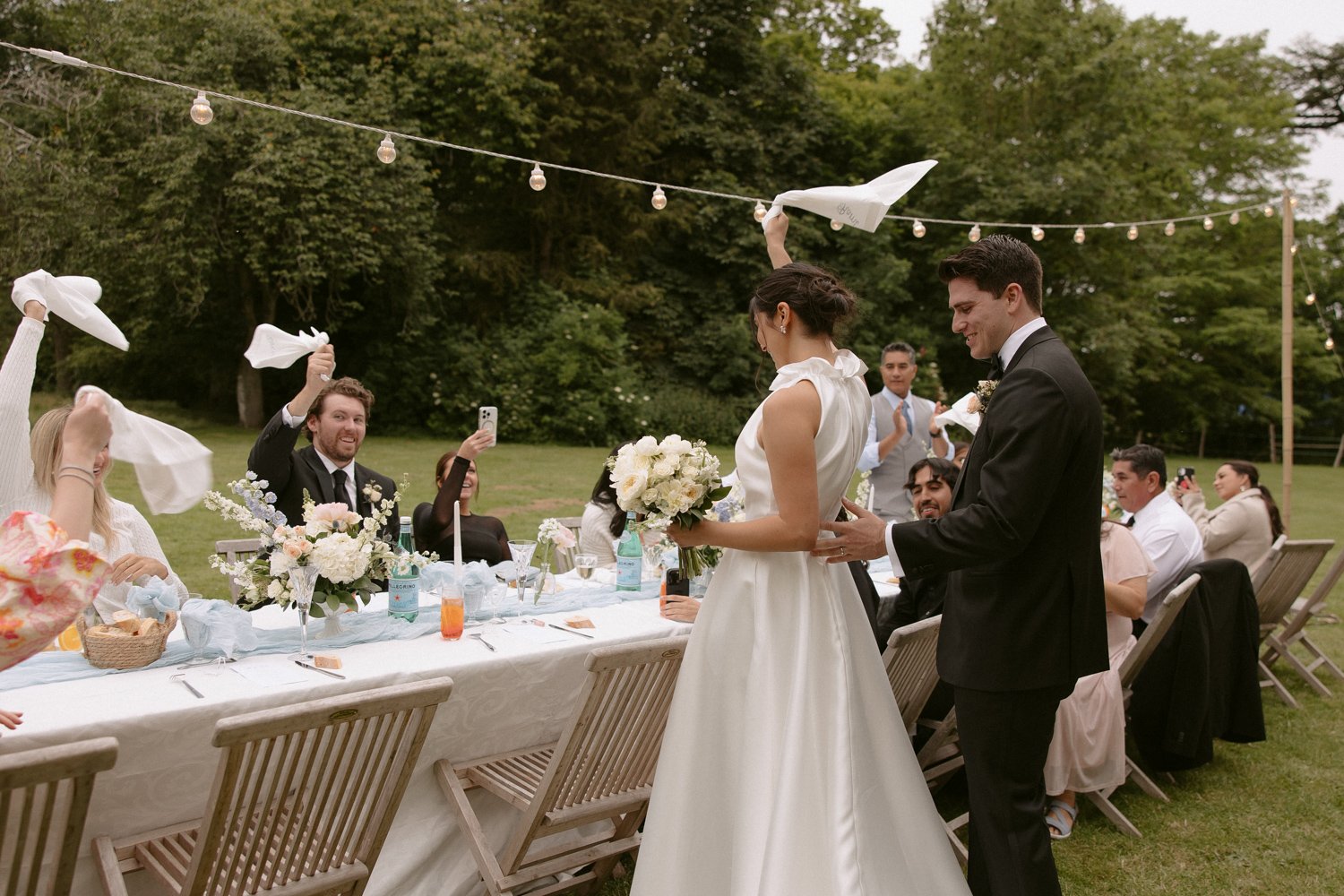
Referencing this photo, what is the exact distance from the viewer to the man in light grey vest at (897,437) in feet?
22.0

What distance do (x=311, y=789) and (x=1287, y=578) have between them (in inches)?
218

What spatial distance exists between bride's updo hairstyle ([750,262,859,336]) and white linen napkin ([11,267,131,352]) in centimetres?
199

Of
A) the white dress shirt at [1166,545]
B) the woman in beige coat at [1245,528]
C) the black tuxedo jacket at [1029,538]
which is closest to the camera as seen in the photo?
the black tuxedo jacket at [1029,538]

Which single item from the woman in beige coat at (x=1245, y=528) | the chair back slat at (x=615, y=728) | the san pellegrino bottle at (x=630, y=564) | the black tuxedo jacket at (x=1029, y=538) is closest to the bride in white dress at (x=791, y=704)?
the chair back slat at (x=615, y=728)

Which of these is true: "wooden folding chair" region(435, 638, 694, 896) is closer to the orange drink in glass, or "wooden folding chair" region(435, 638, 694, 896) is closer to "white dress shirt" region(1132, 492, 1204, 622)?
the orange drink in glass

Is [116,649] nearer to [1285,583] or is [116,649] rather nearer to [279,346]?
[279,346]

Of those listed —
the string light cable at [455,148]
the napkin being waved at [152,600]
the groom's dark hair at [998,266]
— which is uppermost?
the string light cable at [455,148]

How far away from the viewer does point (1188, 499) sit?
286 inches

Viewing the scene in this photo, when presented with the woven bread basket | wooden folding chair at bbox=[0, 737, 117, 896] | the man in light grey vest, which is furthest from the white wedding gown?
the man in light grey vest

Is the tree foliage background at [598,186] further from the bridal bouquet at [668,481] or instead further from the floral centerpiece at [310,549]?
the bridal bouquet at [668,481]

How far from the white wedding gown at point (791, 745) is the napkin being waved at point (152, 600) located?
156 centimetres

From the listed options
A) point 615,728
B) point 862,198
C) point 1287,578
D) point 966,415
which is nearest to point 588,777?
point 615,728

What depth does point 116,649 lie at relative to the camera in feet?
9.20

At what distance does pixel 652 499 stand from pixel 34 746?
1.64m
